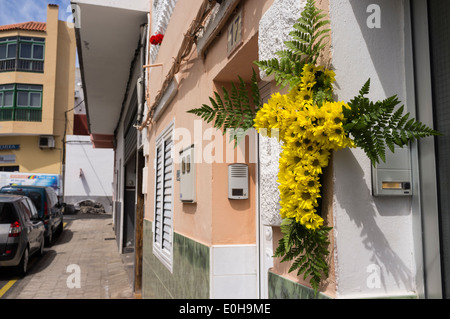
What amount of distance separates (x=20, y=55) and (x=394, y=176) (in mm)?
27278

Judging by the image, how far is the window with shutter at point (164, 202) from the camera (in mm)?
4785

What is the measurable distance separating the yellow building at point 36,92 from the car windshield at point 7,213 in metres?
18.0

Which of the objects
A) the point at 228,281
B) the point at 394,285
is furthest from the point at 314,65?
the point at 228,281

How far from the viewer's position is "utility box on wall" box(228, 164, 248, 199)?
2.95m

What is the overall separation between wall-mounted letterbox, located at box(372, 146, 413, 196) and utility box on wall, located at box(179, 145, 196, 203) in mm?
2131

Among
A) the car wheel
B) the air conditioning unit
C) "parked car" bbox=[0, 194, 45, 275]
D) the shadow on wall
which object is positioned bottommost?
the car wheel

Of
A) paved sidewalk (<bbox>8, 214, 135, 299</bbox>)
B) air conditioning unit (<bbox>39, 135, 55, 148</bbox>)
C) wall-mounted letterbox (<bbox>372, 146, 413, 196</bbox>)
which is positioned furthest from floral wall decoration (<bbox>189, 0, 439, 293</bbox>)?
air conditioning unit (<bbox>39, 135, 55, 148</bbox>)

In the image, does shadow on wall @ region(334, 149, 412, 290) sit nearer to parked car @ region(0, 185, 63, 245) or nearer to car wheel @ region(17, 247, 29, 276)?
car wheel @ region(17, 247, 29, 276)

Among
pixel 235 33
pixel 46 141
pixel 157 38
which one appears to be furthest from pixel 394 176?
pixel 46 141

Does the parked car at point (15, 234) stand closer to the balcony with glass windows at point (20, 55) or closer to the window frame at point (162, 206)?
the window frame at point (162, 206)

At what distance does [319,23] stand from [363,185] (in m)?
0.65

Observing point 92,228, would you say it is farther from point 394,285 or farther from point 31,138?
point 394,285

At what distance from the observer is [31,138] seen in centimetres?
2578

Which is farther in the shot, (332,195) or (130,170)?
(130,170)
